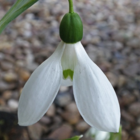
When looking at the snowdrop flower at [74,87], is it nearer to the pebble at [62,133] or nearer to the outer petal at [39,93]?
the outer petal at [39,93]

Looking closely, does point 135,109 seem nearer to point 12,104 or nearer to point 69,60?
point 12,104

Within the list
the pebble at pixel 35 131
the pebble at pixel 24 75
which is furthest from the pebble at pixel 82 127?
the pebble at pixel 24 75

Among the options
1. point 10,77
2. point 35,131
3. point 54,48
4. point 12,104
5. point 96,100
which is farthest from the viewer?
point 54,48

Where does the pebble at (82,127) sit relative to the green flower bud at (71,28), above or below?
below

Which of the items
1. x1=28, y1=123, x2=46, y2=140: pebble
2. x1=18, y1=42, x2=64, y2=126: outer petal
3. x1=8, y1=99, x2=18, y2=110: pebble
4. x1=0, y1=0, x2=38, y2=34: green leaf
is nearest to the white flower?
x1=18, y1=42, x2=64, y2=126: outer petal

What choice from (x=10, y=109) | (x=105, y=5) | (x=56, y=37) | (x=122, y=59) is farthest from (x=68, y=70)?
(x=105, y=5)

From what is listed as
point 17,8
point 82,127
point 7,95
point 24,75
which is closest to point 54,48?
point 24,75

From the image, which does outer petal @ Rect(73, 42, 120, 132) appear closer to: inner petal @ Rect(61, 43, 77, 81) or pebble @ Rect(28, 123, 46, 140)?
inner petal @ Rect(61, 43, 77, 81)
